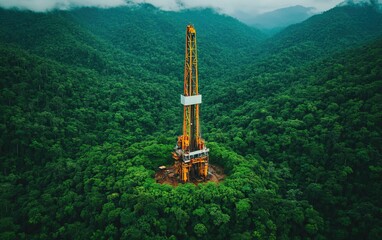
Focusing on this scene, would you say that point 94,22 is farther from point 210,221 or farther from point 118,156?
point 210,221

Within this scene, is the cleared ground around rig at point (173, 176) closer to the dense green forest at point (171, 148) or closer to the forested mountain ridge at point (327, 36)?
the dense green forest at point (171, 148)

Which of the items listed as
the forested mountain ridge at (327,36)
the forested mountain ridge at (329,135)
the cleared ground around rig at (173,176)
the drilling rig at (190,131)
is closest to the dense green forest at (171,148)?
the forested mountain ridge at (329,135)

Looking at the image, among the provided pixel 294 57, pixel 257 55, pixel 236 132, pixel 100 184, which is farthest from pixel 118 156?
pixel 257 55

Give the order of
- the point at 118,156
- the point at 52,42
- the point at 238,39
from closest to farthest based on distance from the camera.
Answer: the point at 118,156 < the point at 52,42 < the point at 238,39

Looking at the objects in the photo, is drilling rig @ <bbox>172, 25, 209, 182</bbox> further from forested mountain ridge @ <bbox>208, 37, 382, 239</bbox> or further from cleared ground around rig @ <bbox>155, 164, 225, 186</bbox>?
forested mountain ridge @ <bbox>208, 37, 382, 239</bbox>

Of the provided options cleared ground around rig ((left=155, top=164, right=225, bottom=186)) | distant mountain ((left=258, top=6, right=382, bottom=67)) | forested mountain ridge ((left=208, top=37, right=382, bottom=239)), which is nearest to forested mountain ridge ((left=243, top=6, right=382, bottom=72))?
distant mountain ((left=258, top=6, right=382, bottom=67))

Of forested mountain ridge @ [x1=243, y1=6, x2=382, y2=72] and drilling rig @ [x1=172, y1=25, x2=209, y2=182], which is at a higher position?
forested mountain ridge @ [x1=243, y1=6, x2=382, y2=72]
